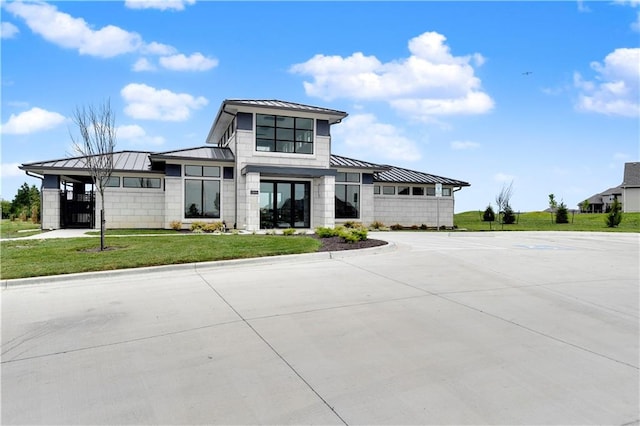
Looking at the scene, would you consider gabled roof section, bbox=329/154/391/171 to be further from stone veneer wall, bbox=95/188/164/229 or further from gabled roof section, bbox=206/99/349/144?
stone veneer wall, bbox=95/188/164/229

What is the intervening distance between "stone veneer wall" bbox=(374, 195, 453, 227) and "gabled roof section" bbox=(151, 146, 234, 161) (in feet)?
34.4

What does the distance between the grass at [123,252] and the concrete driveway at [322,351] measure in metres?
1.23

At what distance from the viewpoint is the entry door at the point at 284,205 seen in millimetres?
20750

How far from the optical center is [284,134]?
69.8 ft

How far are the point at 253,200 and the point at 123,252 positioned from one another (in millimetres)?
8923

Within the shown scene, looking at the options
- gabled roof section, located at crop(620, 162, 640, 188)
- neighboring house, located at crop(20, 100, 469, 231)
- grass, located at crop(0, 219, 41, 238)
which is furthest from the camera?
gabled roof section, located at crop(620, 162, 640, 188)

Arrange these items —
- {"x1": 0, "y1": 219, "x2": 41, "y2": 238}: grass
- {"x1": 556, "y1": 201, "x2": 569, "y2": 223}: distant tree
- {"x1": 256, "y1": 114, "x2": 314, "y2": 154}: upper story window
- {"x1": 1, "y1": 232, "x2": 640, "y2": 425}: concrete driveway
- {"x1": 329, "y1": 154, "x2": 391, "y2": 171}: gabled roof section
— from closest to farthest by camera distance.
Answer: {"x1": 1, "y1": 232, "x2": 640, "y2": 425}: concrete driveway → {"x1": 0, "y1": 219, "x2": 41, "y2": 238}: grass → {"x1": 256, "y1": 114, "x2": 314, "y2": 154}: upper story window → {"x1": 329, "y1": 154, "x2": 391, "y2": 171}: gabled roof section → {"x1": 556, "y1": 201, "x2": 569, "y2": 223}: distant tree

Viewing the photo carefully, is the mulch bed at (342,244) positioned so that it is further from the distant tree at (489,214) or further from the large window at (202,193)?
the distant tree at (489,214)

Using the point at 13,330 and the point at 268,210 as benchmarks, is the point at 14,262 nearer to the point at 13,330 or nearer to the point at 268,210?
the point at 13,330

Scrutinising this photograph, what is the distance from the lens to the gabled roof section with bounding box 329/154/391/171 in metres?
23.9

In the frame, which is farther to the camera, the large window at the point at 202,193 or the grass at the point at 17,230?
the large window at the point at 202,193

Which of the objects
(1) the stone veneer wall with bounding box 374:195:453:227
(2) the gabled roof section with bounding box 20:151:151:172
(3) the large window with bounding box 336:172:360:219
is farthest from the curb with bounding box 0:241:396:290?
(1) the stone veneer wall with bounding box 374:195:453:227

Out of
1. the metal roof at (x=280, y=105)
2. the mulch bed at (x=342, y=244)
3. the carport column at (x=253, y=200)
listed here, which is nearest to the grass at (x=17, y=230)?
the carport column at (x=253, y=200)

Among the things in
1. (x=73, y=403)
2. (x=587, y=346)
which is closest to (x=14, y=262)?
(x=73, y=403)
